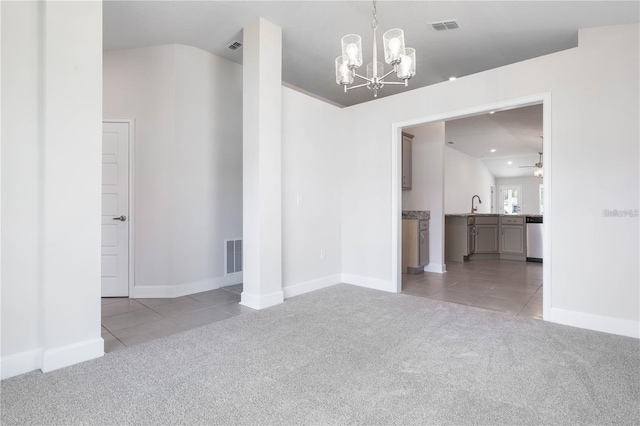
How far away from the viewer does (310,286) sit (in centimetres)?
432

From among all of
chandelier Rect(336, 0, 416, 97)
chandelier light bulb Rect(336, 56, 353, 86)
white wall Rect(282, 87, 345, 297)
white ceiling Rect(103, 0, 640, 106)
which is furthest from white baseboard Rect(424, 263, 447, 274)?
chandelier light bulb Rect(336, 56, 353, 86)

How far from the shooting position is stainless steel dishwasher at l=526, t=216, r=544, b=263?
6.76m

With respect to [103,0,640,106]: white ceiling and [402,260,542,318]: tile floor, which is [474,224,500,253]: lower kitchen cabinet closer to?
[402,260,542,318]: tile floor

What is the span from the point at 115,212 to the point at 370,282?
333cm

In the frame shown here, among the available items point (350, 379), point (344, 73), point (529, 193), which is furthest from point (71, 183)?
point (529, 193)

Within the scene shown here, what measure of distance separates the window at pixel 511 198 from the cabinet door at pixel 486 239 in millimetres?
Result: 6816

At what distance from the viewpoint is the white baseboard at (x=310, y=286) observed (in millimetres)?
4051

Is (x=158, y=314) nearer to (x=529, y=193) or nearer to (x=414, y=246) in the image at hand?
(x=414, y=246)

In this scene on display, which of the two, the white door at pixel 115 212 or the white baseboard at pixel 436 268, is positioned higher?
the white door at pixel 115 212

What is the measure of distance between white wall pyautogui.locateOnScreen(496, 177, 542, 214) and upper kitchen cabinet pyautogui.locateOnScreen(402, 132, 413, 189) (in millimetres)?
8939

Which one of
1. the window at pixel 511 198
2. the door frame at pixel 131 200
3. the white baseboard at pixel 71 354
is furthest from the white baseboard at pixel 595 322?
the window at pixel 511 198

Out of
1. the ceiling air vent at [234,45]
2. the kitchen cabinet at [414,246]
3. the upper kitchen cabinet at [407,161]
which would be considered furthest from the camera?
the upper kitchen cabinet at [407,161]

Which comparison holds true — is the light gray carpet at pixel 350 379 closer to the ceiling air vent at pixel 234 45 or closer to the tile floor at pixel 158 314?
the tile floor at pixel 158 314

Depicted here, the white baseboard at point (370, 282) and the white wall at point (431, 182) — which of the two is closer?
the white baseboard at point (370, 282)
